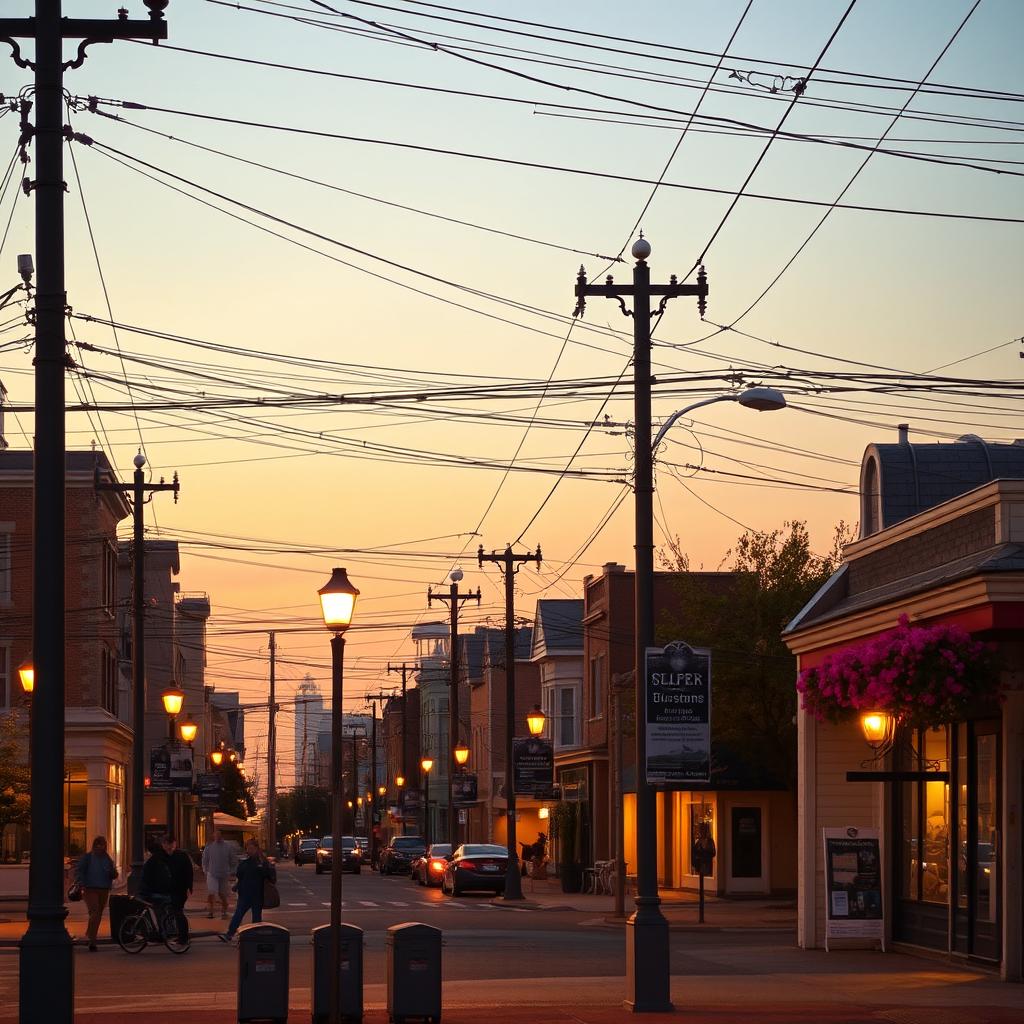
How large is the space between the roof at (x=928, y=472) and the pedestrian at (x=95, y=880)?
13068 mm

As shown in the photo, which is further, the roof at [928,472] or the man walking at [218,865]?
the man walking at [218,865]

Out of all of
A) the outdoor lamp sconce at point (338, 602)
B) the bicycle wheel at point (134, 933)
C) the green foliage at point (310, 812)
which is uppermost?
the outdoor lamp sconce at point (338, 602)

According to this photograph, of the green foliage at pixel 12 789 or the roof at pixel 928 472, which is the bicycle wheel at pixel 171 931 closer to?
the roof at pixel 928 472

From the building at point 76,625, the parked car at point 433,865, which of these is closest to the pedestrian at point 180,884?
the parked car at point 433,865

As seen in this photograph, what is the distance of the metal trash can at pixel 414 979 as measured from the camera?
49.7 feet

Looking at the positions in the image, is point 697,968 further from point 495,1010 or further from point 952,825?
point 495,1010

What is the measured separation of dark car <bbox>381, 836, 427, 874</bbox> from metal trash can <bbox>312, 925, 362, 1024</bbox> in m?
52.3

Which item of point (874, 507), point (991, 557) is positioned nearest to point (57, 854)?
point (991, 557)

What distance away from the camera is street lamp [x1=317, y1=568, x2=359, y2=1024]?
44.4 ft

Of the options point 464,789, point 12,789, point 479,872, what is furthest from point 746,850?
point 12,789

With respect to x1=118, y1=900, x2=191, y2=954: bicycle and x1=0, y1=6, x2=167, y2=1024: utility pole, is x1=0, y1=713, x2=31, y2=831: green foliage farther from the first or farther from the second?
x1=0, y1=6, x2=167, y2=1024: utility pole

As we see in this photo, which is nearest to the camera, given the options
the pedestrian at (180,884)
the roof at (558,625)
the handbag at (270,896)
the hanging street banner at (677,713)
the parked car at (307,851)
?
the hanging street banner at (677,713)

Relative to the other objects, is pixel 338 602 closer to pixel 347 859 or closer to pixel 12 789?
pixel 12 789

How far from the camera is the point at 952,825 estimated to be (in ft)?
68.9
